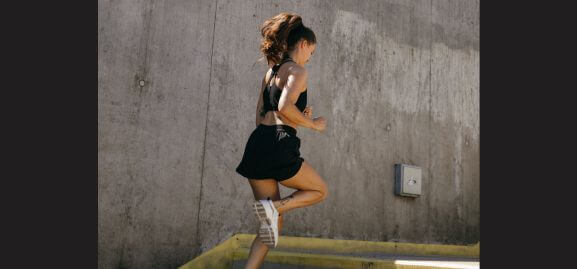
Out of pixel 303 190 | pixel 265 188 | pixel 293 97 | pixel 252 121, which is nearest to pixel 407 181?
pixel 252 121

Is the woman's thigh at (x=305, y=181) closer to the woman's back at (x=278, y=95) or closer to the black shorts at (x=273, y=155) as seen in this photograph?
the black shorts at (x=273, y=155)

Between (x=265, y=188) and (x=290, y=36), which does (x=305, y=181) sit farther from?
(x=290, y=36)

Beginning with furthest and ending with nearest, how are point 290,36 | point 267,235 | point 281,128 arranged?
point 290,36 → point 281,128 → point 267,235

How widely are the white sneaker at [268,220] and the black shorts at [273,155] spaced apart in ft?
0.57

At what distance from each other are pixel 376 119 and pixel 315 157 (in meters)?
0.84

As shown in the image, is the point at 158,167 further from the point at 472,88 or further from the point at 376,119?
the point at 472,88

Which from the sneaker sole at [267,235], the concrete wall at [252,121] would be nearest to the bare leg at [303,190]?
the sneaker sole at [267,235]

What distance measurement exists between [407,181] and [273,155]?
10.3 feet

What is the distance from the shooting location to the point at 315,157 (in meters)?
6.13

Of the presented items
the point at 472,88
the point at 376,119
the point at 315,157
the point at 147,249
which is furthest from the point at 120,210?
the point at 472,88

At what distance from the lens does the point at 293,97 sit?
3.82 metres

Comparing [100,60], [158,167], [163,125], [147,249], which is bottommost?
[147,249]

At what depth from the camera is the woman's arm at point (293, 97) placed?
A: 3795mm

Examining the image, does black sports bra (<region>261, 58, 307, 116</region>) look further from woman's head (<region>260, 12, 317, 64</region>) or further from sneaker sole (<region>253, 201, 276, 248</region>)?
sneaker sole (<region>253, 201, 276, 248</region>)
